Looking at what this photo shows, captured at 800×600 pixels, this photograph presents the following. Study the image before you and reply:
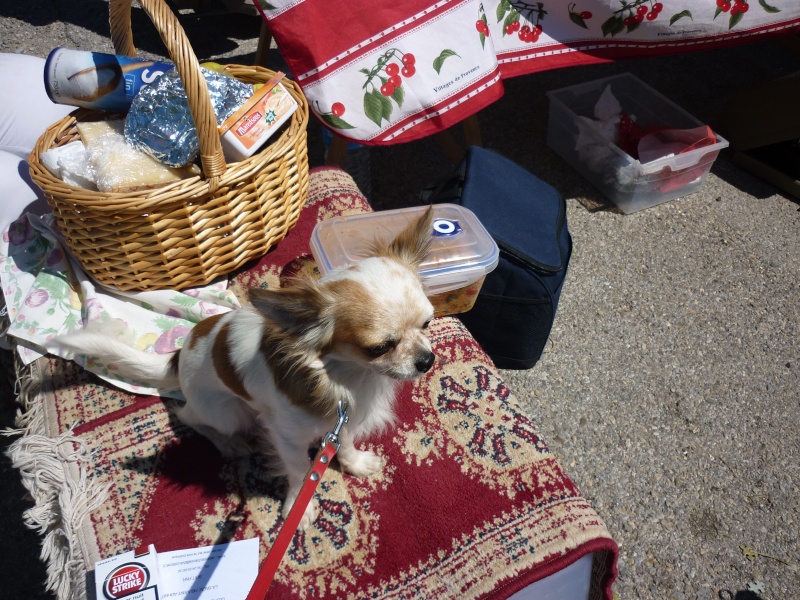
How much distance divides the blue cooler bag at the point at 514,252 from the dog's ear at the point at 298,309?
0.96 m

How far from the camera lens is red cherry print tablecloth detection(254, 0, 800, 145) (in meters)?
2.13

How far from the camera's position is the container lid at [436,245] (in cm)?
176

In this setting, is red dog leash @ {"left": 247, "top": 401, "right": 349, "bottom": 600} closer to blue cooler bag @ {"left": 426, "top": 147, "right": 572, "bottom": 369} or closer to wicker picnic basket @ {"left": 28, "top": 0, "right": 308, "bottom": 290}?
wicker picnic basket @ {"left": 28, "top": 0, "right": 308, "bottom": 290}

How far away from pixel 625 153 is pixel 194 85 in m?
2.20

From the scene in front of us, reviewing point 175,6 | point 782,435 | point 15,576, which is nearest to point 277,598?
point 15,576

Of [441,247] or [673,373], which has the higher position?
[441,247]

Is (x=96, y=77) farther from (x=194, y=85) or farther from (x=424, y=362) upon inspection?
(x=424, y=362)

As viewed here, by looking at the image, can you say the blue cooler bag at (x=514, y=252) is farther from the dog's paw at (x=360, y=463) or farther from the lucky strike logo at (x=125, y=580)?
the lucky strike logo at (x=125, y=580)

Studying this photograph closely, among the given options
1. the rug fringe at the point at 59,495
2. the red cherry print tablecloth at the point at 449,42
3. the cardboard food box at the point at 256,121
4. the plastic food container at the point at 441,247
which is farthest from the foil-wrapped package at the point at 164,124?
the rug fringe at the point at 59,495

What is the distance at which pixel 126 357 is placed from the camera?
1.52 meters

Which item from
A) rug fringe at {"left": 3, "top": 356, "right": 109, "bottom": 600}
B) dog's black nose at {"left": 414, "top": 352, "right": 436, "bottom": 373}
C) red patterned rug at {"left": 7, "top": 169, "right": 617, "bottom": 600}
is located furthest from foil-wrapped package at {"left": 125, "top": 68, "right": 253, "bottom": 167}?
dog's black nose at {"left": 414, "top": 352, "right": 436, "bottom": 373}

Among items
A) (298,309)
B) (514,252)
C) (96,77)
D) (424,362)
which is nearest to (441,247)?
(514,252)

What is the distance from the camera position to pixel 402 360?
122cm

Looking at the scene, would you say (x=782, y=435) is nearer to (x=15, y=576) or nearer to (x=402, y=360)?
(x=402, y=360)
